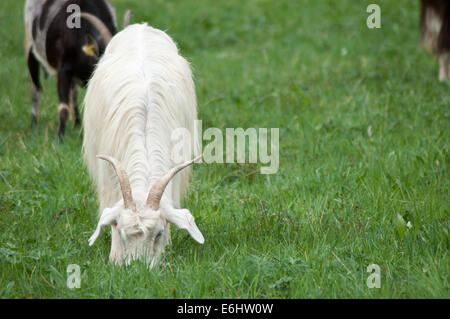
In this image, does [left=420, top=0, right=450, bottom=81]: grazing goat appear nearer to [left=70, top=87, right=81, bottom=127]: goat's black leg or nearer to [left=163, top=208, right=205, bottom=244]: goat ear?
[left=70, top=87, right=81, bottom=127]: goat's black leg

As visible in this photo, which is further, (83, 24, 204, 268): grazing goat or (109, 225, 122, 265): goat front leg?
(109, 225, 122, 265): goat front leg

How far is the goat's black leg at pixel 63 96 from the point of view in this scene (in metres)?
7.12

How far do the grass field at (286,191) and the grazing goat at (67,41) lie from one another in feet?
1.53

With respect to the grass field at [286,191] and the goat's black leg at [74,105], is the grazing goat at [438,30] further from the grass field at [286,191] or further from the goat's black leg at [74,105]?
the goat's black leg at [74,105]

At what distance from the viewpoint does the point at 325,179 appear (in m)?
5.70

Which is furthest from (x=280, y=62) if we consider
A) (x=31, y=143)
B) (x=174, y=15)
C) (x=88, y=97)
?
(x=88, y=97)

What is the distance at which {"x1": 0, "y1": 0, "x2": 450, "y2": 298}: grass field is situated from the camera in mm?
3926

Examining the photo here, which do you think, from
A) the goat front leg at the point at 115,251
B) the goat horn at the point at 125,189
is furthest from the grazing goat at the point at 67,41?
the goat horn at the point at 125,189

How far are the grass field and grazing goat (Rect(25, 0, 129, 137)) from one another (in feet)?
1.53

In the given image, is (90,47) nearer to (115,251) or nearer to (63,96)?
(63,96)

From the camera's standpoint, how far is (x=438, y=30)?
9.37m

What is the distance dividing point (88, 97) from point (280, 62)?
206 inches

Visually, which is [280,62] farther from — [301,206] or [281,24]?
[301,206]

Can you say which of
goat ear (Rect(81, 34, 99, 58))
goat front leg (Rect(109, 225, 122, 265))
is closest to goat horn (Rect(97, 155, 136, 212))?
goat front leg (Rect(109, 225, 122, 265))
